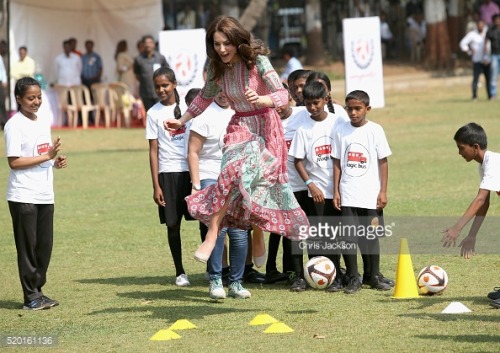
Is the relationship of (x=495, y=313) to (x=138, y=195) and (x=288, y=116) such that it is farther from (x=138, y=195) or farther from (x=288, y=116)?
(x=138, y=195)

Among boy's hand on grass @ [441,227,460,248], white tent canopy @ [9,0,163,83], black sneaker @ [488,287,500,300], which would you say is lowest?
black sneaker @ [488,287,500,300]

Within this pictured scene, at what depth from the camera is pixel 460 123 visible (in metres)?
23.8

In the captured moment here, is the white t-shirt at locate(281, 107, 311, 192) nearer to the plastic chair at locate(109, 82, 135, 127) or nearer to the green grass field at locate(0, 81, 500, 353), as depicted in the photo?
the green grass field at locate(0, 81, 500, 353)

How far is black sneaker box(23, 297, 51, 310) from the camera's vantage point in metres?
8.72

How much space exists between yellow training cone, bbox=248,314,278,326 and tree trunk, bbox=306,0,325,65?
99.9ft

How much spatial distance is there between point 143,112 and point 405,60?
15719 mm

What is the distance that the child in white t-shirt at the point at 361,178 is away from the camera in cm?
905

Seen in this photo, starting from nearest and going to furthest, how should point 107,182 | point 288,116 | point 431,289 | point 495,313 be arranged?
point 495,313
point 431,289
point 288,116
point 107,182

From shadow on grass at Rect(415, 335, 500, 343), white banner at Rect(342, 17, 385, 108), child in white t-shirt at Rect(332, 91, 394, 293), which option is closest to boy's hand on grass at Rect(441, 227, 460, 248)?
shadow on grass at Rect(415, 335, 500, 343)

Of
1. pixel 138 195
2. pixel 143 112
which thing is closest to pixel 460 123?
pixel 143 112

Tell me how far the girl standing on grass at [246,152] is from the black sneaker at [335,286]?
1069 millimetres

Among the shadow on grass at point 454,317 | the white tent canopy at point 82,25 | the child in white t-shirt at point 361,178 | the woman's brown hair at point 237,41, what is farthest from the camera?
the white tent canopy at point 82,25

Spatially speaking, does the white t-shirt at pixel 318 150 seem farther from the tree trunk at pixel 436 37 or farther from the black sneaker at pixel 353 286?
the tree trunk at pixel 436 37

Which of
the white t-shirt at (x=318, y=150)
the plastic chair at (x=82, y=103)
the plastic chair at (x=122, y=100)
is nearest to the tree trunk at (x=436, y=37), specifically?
the plastic chair at (x=122, y=100)
